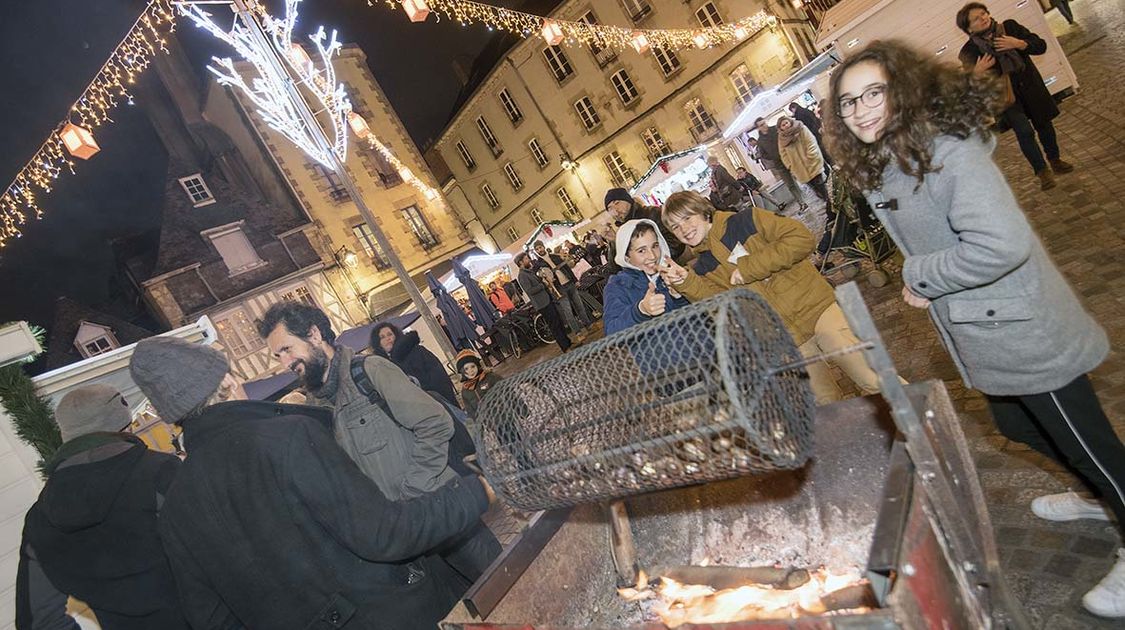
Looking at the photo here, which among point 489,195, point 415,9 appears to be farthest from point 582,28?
point 489,195

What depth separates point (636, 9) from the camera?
1070 inches

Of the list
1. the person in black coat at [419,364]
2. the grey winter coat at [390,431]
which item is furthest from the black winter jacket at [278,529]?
the person in black coat at [419,364]

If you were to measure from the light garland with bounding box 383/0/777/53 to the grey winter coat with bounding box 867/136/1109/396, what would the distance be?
1029 centimetres

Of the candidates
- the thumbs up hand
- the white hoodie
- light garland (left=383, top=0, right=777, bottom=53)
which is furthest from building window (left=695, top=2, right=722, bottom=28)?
the thumbs up hand

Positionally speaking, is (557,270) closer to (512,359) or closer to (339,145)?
(512,359)

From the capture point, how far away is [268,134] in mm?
23344

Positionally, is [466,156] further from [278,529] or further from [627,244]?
[278,529]

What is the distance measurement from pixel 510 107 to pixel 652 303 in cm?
3190

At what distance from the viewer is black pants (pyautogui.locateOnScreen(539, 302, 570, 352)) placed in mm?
11234

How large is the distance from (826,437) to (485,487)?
1.48 metres

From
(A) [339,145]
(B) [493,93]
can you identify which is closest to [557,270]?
(A) [339,145]

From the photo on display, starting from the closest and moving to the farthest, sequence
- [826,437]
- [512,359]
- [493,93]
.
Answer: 1. [826,437]
2. [512,359]
3. [493,93]

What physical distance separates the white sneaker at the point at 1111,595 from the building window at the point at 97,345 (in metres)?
28.8

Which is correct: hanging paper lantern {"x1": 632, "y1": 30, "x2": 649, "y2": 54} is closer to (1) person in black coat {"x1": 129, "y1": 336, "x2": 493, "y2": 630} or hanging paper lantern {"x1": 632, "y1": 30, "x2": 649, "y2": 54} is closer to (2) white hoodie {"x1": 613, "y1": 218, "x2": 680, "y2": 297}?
(2) white hoodie {"x1": 613, "y1": 218, "x2": 680, "y2": 297}
